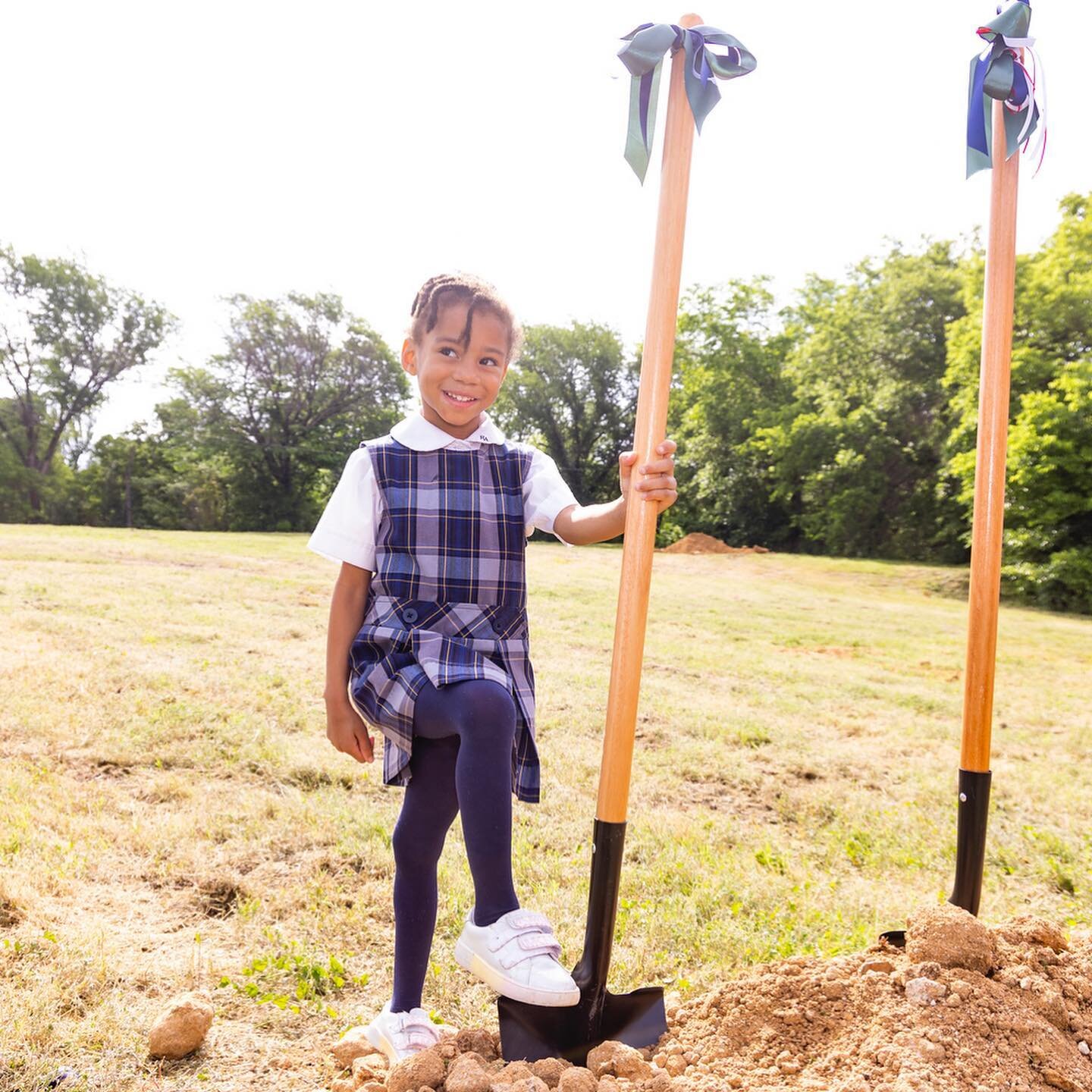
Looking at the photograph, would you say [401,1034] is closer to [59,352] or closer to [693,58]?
[693,58]

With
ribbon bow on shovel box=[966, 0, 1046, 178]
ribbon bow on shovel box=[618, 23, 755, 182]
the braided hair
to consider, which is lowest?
the braided hair

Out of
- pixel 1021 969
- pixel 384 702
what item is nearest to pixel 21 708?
pixel 384 702

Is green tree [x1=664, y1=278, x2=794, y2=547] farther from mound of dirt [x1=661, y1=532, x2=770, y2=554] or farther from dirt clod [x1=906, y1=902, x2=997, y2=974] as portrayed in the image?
dirt clod [x1=906, y1=902, x2=997, y2=974]

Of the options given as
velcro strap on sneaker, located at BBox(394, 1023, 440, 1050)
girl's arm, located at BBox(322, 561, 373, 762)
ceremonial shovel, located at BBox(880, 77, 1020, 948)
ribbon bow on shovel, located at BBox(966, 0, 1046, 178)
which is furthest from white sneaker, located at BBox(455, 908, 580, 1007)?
ribbon bow on shovel, located at BBox(966, 0, 1046, 178)

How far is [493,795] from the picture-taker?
1.75 m

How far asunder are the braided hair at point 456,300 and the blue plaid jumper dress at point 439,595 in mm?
266

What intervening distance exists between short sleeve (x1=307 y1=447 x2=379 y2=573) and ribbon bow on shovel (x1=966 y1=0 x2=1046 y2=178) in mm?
1862

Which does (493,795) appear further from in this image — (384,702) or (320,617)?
(320,617)

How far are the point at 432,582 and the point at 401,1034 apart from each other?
97 centimetres

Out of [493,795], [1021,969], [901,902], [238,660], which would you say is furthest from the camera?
[238,660]

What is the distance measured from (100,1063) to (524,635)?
128cm

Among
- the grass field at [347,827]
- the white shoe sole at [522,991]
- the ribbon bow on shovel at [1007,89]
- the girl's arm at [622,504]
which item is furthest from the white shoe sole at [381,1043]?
the ribbon bow on shovel at [1007,89]

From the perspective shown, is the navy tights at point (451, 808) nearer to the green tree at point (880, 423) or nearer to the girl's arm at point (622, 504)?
the girl's arm at point (622, 504)

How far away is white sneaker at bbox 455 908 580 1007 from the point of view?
173cm
